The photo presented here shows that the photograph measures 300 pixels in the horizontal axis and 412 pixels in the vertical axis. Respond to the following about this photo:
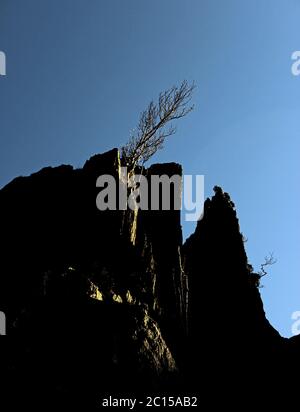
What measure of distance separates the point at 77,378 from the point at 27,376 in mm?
1118

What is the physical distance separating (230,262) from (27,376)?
15.5 m

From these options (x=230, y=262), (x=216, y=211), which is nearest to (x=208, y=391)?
(x=230, y=262)

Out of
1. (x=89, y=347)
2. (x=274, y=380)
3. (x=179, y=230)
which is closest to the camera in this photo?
(x=89, y=347)

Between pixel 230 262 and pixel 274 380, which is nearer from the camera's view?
Result: pixel 274 380

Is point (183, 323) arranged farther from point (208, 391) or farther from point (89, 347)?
point (89, 347)

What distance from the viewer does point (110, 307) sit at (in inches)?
398

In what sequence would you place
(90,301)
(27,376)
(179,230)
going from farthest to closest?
(179,230)
(90,301)
(27,376)

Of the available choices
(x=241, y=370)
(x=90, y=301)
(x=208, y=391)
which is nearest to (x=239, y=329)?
(x=241, y=370)

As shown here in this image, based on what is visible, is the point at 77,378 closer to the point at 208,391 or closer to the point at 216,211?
the point at 208,391

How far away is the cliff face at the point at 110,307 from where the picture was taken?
29.7ft

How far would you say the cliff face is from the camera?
9062 mm
